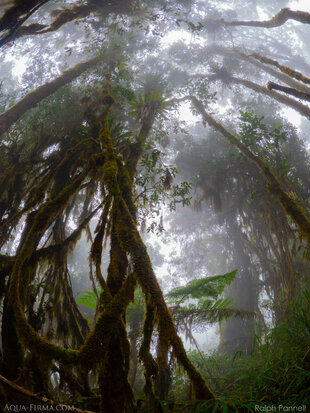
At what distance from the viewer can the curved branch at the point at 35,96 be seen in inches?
228

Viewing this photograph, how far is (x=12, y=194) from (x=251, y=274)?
9.93 meters

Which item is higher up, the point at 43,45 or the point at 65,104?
the point at 43,45

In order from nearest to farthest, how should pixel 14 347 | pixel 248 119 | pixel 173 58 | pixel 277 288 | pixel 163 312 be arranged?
pixel 163 312 < pixel 14 347 < pixel 248 119 < pixel 277 288 < pixel 173 58

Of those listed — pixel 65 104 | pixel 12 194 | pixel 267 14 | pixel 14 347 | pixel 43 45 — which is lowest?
pixel 14 347

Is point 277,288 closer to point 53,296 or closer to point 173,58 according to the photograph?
A: point 53,296

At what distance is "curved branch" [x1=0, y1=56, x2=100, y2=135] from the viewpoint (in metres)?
5.79

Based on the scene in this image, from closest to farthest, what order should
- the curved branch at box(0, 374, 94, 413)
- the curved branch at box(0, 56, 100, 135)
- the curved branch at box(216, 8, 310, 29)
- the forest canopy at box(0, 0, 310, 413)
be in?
the curved branch at box(0, 374, 94, 413) → the forest canopy at box(0, 0, 310, 413) → the curved branch at box(0, 56, 100, 135) → the curved branch at box(216, 8, 310, 29)

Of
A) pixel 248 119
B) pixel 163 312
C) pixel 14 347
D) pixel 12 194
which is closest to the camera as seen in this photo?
pixel 163 312

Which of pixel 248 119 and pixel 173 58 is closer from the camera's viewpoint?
pixel 248 119

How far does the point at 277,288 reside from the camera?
7043 millimetres

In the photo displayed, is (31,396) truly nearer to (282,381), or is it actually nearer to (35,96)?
(282,381)

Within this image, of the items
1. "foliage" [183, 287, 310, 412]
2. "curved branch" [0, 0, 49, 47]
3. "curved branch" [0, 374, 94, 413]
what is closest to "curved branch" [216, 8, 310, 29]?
"curved branch" [0, 0, 49, 47]

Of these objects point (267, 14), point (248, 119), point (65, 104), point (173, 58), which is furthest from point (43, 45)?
point (267, 14)

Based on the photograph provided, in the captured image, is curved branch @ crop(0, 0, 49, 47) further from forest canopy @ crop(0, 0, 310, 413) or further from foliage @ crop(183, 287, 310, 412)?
foliage @ crop(183, 287, 310, 412)
